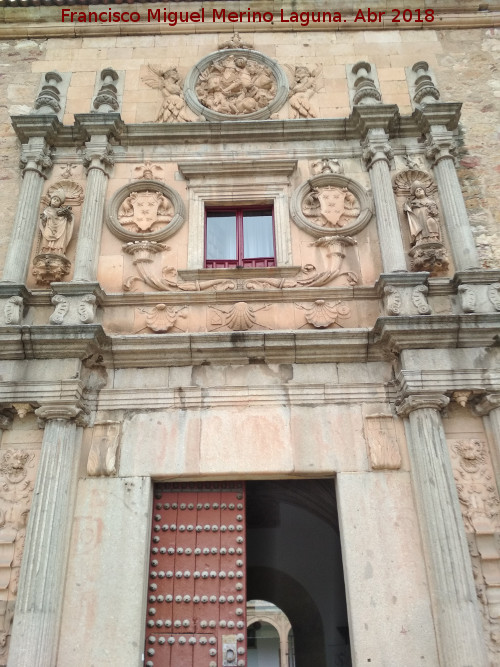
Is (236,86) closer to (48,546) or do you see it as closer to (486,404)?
(486,404)

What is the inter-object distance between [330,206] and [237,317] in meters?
2.07

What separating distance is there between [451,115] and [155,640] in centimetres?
726

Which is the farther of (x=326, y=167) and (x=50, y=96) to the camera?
(x=50, y=96)

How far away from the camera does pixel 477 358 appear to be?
6.06 metres

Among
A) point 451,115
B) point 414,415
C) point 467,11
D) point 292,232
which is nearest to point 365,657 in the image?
point 414,415

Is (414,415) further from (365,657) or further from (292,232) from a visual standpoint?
(292,232)

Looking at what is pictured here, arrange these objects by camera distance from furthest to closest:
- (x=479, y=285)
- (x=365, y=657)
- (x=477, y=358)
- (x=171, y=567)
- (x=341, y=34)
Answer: (x=341, y=34) < (x=479, y=285) < (x=477, y=358) < (x=171, y=567) < (x=365, y=657)

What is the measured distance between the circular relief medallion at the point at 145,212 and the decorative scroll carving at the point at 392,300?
2761 mm

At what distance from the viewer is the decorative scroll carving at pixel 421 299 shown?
6266 millimetres

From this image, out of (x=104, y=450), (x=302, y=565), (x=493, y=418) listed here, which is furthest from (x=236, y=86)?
(x=302, y=565)

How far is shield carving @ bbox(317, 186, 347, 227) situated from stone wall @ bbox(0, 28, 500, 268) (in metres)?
1.45

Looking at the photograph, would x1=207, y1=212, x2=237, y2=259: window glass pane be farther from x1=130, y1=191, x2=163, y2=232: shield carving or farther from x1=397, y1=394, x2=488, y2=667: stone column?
x1=397, y1=394, x2=488, y2=667: stone column

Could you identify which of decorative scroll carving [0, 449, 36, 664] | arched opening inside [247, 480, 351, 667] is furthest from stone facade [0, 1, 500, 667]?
arched opening inside [247, 480, 351, 667]

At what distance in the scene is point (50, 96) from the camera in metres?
8.26
